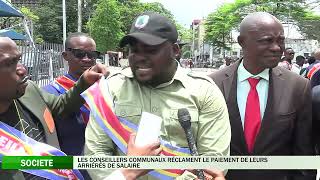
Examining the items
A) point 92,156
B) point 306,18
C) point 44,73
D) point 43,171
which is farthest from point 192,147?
point 306,18

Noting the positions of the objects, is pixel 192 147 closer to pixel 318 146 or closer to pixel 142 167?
pixel 142 167

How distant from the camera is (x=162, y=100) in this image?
212 centimetres

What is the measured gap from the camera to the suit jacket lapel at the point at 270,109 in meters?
2.82

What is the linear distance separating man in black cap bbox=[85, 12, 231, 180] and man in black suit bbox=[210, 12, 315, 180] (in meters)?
0.77

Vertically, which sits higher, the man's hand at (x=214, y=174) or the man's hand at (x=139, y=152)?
the man's hand at (x=139, y=152)

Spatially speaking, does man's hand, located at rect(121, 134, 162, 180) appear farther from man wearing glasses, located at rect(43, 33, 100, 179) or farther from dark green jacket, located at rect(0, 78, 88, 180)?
man wearing glasses, located at rect(43, 33, 100, 179)

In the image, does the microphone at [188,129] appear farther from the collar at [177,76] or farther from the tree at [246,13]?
the tree at [246,13]

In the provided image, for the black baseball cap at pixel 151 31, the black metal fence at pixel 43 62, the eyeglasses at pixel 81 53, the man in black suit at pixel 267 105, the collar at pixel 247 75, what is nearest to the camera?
the black baseball cap at pixel 151 31

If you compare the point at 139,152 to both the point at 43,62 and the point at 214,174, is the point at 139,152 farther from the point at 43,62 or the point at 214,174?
the point at 43,62

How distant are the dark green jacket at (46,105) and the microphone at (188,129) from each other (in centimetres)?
81

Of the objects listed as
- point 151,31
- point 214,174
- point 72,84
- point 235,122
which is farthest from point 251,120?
point 72,84

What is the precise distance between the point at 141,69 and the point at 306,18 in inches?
1835

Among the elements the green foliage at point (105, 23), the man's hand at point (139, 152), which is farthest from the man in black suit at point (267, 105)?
the green foliage at point (105, 23)

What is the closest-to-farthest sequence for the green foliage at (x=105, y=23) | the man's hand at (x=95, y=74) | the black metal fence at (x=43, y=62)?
the man's hand at (x=95, y=74), the black metal fence at (x=43, y=62), the green foliage at (x=105, y=23)
